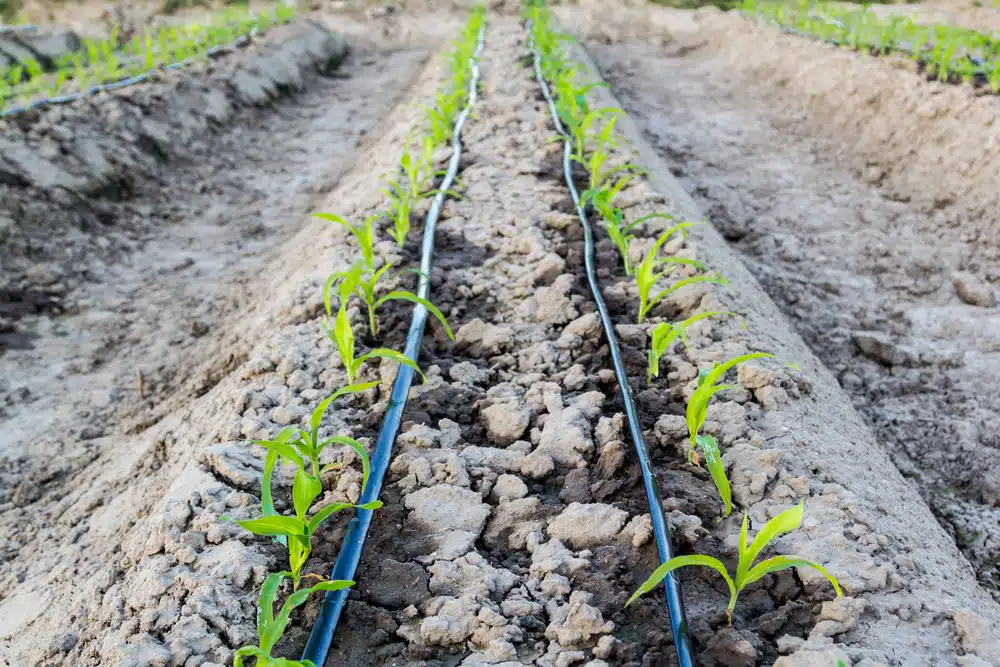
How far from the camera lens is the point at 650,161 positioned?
13.8 ft

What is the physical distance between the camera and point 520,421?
2090mm

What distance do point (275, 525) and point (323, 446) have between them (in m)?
0.35

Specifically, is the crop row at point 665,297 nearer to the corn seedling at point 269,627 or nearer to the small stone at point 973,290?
the corn seedling at point 269,627

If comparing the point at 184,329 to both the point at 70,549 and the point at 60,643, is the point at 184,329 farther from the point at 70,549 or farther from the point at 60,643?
the point at 60,643

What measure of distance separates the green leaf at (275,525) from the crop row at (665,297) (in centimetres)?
70

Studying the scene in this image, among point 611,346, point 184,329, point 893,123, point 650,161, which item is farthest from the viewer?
point 893,123

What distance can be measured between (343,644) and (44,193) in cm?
352

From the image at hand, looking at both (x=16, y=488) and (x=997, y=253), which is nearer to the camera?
(x=16, y=488)

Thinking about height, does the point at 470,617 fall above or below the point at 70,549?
above

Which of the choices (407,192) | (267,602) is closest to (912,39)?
(407,192)

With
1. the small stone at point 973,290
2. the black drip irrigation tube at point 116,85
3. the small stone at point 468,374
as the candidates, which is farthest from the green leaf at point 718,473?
the black drip irrigation tube at point 116,85

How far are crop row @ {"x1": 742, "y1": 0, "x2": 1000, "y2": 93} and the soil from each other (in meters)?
0.48

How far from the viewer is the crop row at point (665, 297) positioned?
146 cm

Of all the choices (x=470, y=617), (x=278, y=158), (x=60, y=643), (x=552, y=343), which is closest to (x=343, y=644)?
(x=470, y=617)
